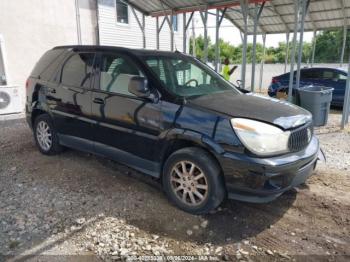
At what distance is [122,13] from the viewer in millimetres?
14273

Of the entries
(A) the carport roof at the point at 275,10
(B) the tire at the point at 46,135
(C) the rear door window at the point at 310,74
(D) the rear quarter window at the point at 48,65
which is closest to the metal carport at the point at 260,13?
(A) the carport roof at the point at 275,10

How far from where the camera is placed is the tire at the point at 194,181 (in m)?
3.15

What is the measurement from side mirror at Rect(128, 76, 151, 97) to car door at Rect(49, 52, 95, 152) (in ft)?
3.13

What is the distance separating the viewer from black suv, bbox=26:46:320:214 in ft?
9.87

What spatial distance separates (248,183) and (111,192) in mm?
1778

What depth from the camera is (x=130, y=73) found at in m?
3.86

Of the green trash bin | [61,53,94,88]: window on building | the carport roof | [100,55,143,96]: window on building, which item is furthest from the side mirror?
the carport roof

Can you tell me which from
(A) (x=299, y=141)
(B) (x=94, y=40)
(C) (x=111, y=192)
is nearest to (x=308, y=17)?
(B) (x=94, y=40)

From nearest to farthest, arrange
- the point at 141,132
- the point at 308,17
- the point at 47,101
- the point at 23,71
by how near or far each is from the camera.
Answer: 1. the point at 141,132
2. the point at 47,101
3. the point at 23,71
4. the point at 308,17

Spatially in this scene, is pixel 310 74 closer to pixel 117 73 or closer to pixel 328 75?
pixel 328 75

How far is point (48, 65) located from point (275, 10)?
10.1m

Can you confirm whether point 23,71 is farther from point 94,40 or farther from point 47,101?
point 47,101

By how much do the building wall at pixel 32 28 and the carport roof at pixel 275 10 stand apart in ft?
9.40

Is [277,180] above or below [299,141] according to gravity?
below
